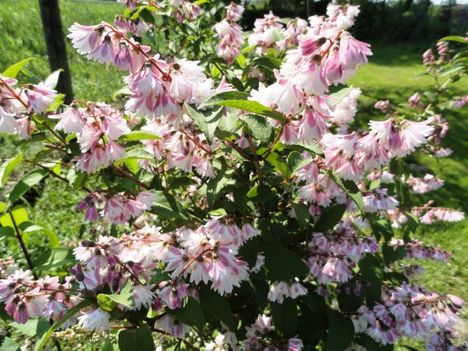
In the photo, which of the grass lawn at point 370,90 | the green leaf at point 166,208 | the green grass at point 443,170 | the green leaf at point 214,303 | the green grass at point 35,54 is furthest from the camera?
the green grass at point 35,54

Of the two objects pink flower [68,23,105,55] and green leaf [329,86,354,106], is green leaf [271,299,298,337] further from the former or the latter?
pink flower [68,23,105,55]

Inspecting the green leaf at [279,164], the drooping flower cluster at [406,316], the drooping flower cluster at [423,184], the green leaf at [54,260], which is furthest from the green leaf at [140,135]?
the drooping flower cluster at [423,184]

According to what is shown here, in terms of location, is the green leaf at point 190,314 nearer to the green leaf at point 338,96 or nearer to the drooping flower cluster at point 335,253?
the drooping flower cluster at point 335,253

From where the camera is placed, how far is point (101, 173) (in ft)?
5.57

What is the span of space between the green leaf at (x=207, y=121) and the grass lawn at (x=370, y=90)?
1.19 feet

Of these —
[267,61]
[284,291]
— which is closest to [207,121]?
[267,61]

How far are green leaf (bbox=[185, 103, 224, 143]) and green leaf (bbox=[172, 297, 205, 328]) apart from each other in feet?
1.92

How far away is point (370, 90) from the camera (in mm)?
9703

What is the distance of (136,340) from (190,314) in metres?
0.20

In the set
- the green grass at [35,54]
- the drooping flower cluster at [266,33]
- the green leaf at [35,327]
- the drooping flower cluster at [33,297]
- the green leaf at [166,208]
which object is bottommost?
the green grass at [35,54]

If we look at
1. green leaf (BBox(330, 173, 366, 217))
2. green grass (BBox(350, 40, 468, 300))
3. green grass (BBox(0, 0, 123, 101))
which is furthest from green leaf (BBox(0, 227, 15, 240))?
green grass (BBox(0, 0, 123, 101))

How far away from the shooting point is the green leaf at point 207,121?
47.3 inches

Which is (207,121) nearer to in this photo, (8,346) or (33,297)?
(33,297)

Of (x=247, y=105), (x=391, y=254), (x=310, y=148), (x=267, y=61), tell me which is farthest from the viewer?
(x=391, y=254)
